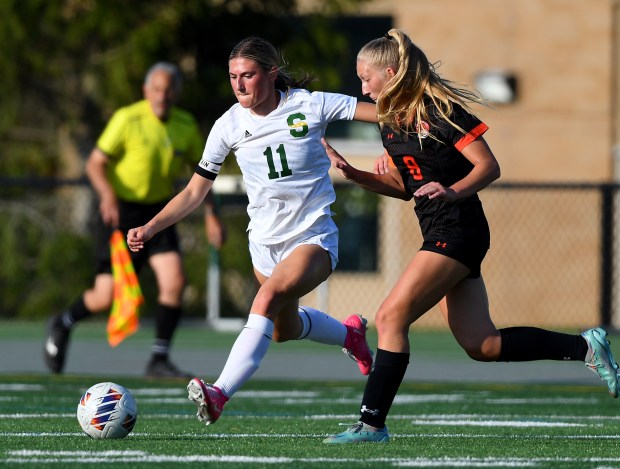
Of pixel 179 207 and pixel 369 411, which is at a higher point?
pixel 179 207

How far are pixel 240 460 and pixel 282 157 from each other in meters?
2.04

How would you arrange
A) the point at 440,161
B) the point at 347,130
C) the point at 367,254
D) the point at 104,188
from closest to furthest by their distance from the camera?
the point at 440,161 → the point at 104,188 → the point at 367,254 → the point at 347,130

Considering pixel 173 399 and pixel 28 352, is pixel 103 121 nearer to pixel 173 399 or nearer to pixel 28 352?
pixel 28 352

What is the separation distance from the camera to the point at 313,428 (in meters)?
7.84

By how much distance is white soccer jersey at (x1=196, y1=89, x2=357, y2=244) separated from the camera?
765 centimetres

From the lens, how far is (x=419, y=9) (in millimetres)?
22844

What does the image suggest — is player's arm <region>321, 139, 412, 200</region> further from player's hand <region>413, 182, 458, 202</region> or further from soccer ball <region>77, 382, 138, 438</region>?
soccer ball <region>77, 382, 138, 438</region>

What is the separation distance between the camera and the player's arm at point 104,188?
1127 cm

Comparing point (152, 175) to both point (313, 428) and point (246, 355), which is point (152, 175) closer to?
point (313, 428)

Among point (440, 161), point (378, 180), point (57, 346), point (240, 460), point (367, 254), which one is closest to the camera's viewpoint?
point (240, 460)

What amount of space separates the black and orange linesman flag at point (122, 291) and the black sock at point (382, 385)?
193 inches

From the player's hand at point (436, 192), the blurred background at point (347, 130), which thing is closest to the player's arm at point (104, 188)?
the player's hand at point (436, 192)

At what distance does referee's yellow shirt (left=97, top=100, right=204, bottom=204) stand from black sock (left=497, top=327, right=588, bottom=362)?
4.69m

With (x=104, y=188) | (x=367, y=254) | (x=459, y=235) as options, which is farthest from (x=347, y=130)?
(x=459, y=235)
